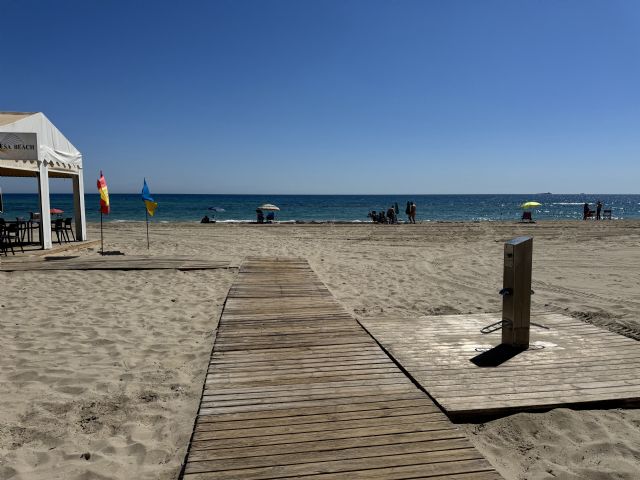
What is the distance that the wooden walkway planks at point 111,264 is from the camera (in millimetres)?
8867

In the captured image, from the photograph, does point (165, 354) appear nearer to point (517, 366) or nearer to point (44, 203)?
point (517, 366)

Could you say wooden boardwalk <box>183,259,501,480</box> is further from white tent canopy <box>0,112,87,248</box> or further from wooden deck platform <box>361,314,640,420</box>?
white tent canopy <box>0,112,87,248</box>

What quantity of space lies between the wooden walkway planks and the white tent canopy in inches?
85.3

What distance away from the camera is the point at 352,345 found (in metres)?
4.18

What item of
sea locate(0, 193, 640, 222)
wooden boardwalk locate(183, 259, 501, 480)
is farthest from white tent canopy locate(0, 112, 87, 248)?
sea locate(0, 193, 640, 222)

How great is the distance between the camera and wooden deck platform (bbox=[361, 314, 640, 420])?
3033mm

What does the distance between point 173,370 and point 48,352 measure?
4.75ft

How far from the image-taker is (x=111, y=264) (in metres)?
9.27

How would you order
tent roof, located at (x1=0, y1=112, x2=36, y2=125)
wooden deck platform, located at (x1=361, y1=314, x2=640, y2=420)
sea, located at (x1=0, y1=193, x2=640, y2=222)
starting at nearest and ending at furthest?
wooden deck platform, located at (x1=361, y1=314, x2=640, y2=420) < tent roof, located at (x1=0, y1=112, x2=36, y2=125) < sea, located at (x1=0, y1=193, x2=640, y2=222)

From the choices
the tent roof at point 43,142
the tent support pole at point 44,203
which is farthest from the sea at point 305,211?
the tent support pole at point 44,203

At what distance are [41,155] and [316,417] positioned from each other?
34.9ft

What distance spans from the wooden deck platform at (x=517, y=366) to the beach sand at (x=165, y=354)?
130 millimetres

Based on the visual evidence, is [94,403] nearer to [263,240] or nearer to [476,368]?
[476,368]

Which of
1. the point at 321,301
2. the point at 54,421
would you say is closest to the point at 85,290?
the point at 321,301
